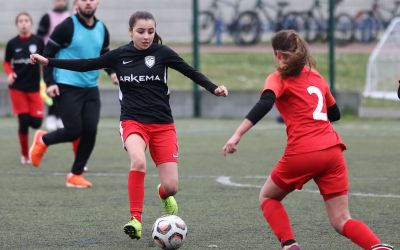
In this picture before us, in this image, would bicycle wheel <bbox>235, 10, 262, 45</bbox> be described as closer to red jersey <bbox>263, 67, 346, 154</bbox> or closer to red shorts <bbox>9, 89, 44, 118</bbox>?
red shorts <bbox>9, 89, 44, 118</bbox>

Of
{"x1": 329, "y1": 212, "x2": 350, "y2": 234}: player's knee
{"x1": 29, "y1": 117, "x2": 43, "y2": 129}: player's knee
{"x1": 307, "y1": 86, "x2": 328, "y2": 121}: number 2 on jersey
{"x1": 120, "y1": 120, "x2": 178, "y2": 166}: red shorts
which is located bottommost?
{"x1": 29, "y1": 117, "x2": 43, "y2": 129}: player's knee

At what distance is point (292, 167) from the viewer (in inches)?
248

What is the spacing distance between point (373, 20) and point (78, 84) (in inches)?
433

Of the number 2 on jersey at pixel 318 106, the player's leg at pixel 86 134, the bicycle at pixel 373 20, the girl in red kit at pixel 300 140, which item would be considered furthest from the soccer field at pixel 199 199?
the bicycle at pixel 373 20

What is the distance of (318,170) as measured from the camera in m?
6.29

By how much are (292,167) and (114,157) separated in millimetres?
7103

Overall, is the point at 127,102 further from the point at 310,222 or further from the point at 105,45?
the point at 105,45

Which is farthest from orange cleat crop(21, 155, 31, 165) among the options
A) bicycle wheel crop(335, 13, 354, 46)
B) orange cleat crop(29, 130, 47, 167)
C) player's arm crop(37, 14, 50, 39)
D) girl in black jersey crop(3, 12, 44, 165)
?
bicycle wheel crop(335, 13, 354, 46)

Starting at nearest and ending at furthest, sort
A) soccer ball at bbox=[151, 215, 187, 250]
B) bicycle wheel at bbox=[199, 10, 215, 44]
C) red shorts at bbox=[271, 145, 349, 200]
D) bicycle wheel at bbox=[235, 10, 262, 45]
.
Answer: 1. red shorts at bbox=[271, 145, 349, 200]
2. soccer ball at bbox=[151, 215, 187, 250]
3. bicycle wheel at bbox=[199, 10, 215, 44]
4. bicycle wheel at bbox=[235, 10, 262, 45]

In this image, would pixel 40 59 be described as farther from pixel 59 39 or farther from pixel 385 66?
pixel 385 66

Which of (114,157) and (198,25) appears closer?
(114,157)

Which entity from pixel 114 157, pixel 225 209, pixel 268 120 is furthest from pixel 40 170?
pixel 268 120

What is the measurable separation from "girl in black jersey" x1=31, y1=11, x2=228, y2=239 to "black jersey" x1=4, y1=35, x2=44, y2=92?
5.12 m

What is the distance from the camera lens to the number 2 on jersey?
6.41 m
